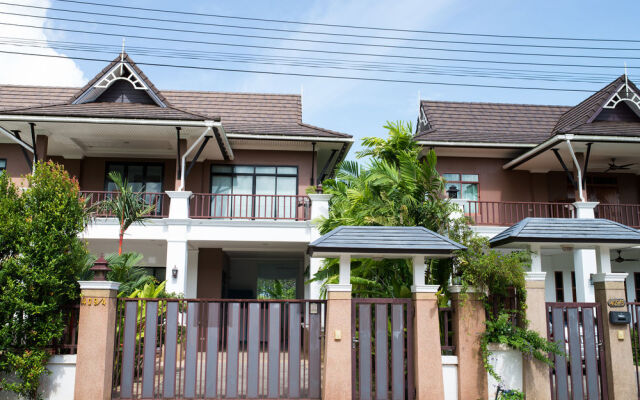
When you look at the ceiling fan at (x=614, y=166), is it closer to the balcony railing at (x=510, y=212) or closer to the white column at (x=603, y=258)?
the balcony railing at (x=510, y=212)

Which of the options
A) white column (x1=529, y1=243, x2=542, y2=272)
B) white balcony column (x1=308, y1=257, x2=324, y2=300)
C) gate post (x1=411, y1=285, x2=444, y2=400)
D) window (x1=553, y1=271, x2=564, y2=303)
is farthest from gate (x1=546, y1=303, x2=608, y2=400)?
window (x1=553, y1=271, x2=564, y2=303)

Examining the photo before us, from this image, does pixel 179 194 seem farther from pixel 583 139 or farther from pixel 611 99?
pixel 611 99

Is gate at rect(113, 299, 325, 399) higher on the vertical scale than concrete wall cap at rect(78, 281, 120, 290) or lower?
lower

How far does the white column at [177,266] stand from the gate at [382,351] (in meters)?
6.23

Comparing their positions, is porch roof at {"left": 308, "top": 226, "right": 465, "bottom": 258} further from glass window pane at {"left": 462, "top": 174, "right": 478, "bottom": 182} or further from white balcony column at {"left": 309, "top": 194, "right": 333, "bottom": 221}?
glass window pane at {"left": 462, "top": 174, "right": 478, "bottom": 182}

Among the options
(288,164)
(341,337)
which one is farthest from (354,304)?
(288,164)

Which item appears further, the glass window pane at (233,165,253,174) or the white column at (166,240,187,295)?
the glass window pane at (233,165,253,174)

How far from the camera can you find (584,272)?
1422 cm

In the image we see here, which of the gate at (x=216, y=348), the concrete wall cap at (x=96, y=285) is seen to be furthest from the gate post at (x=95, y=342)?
the gate at (x=216, y=348)

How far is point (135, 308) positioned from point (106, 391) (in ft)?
4.03

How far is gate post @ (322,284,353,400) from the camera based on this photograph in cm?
821

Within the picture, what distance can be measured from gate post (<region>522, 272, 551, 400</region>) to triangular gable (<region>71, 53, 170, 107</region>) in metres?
10.8

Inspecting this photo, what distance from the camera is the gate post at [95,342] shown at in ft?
26.2

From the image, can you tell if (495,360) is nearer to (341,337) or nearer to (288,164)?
(341,337)
